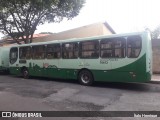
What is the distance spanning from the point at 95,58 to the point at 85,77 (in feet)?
4.29

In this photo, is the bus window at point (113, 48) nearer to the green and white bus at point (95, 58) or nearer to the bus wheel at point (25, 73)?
the green and white bus at point (95, 58)

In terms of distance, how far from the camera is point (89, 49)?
44.1 ft

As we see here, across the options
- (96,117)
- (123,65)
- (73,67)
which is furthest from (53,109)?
(73,67)

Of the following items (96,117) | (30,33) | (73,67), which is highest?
(30,33)

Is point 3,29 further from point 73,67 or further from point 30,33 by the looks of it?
point 73,67

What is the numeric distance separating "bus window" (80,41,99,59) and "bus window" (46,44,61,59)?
194 cm

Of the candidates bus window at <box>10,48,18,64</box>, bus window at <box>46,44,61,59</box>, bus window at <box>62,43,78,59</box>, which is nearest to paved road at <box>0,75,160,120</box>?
bus window at <box>62,43,78,59</box>

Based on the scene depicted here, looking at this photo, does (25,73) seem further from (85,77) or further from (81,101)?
(81,101)

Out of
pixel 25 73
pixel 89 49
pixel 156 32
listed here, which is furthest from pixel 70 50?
pixel 156 32

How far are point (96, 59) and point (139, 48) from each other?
8.46 feet

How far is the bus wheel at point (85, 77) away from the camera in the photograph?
1340 cm

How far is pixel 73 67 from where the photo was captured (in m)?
14.3

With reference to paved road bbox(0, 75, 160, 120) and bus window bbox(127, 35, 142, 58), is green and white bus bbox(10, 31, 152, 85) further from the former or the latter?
paved road bbox(0, 75, 160, 120)

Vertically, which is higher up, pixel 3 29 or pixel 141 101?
pixel 3 29
